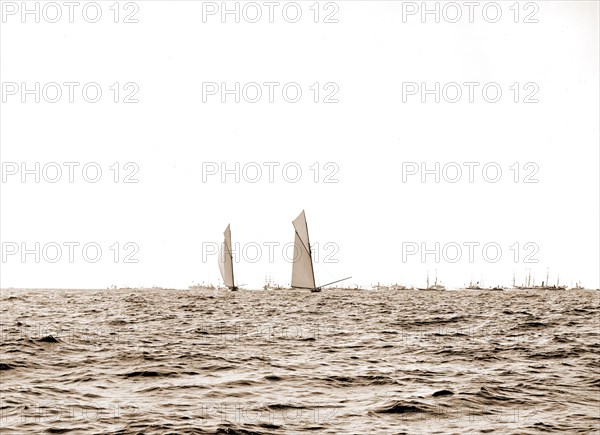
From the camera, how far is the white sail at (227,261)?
97050mm

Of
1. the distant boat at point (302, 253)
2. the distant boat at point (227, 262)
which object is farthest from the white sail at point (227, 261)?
the distant boat at point (302, 253)

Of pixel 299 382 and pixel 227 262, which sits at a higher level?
pixel 299 382

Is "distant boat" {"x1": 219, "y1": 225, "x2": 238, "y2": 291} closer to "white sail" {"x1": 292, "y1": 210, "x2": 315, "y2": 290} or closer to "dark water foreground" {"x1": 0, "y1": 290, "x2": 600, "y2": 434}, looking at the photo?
"white sail" {"x1": 292, "y1": 210, "x2": 315, "y2": 290}

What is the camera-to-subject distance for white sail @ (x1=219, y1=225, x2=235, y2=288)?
97050mm

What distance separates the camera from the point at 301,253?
78812 mm

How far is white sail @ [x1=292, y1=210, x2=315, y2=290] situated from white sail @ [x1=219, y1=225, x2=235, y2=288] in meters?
20.0

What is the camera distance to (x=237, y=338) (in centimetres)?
2417

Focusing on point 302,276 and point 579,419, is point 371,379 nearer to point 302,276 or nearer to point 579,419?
point 579,419

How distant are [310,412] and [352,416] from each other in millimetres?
872

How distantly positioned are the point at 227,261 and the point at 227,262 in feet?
0.61

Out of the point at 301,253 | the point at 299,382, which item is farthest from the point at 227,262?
the point at 299,382

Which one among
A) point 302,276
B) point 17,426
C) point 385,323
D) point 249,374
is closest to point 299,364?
point 249,374

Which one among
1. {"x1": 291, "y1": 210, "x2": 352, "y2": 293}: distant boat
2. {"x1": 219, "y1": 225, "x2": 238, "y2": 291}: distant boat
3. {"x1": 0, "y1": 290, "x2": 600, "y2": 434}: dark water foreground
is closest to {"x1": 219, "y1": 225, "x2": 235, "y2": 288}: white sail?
{"x1": 219, "y1": 225, "x2": 238, "y2": 291}: distant boat

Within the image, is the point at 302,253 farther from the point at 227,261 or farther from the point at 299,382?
the point at 299,382
